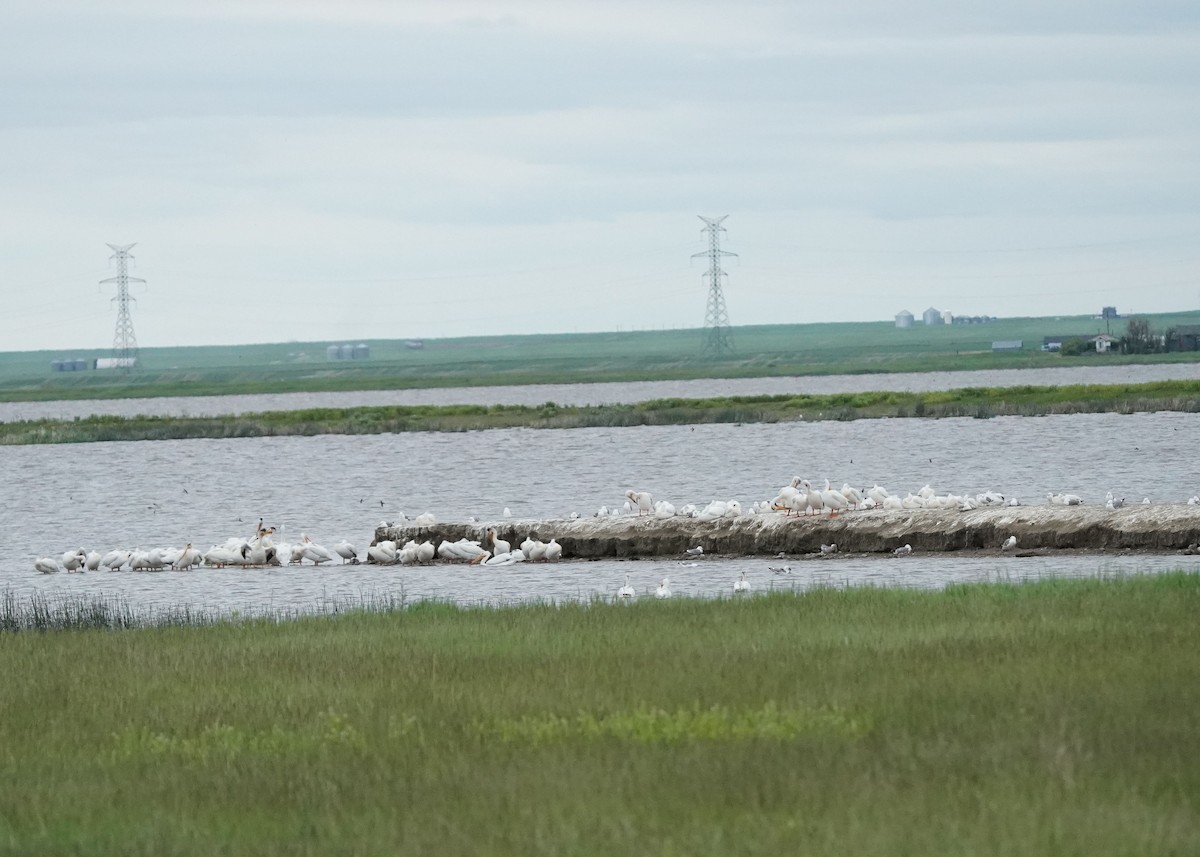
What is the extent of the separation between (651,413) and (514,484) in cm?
3448

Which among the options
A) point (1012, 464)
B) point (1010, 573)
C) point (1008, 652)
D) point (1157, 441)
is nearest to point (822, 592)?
point (1010, 573)

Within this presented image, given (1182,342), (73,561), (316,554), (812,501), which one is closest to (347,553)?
(316,554)

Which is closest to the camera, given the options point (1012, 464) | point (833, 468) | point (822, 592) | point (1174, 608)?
point (1174, 608)

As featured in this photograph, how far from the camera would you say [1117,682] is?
13922 millimetres

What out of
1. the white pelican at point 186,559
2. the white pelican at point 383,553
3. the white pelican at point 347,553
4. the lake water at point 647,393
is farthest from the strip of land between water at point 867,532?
the lake water at point 647,393

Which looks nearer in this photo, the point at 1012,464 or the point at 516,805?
the point at 516,805

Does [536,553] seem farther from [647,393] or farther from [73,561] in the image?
[647,393]

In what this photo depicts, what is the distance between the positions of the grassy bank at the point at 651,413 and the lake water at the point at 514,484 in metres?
0.86

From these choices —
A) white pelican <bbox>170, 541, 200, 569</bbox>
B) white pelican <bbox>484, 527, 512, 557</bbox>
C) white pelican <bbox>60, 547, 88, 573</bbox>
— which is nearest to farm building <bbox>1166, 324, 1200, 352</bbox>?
white pelican <bbox>484, 527, 512, 557</bbox>

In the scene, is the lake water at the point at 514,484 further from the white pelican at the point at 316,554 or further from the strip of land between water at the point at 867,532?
the white pelican at the point at 316,554

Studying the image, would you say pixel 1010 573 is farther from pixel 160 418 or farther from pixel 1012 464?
pixel 160 418

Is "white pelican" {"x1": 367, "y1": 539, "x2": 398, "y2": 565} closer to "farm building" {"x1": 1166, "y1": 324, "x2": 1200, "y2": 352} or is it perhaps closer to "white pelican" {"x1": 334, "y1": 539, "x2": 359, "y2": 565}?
"white pelican" {"x1": 334, "y1": 539, "x2": 359, "y2": 565}

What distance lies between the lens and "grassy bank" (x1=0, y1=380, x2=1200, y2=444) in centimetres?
8300

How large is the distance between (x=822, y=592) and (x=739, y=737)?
9.60 metres
